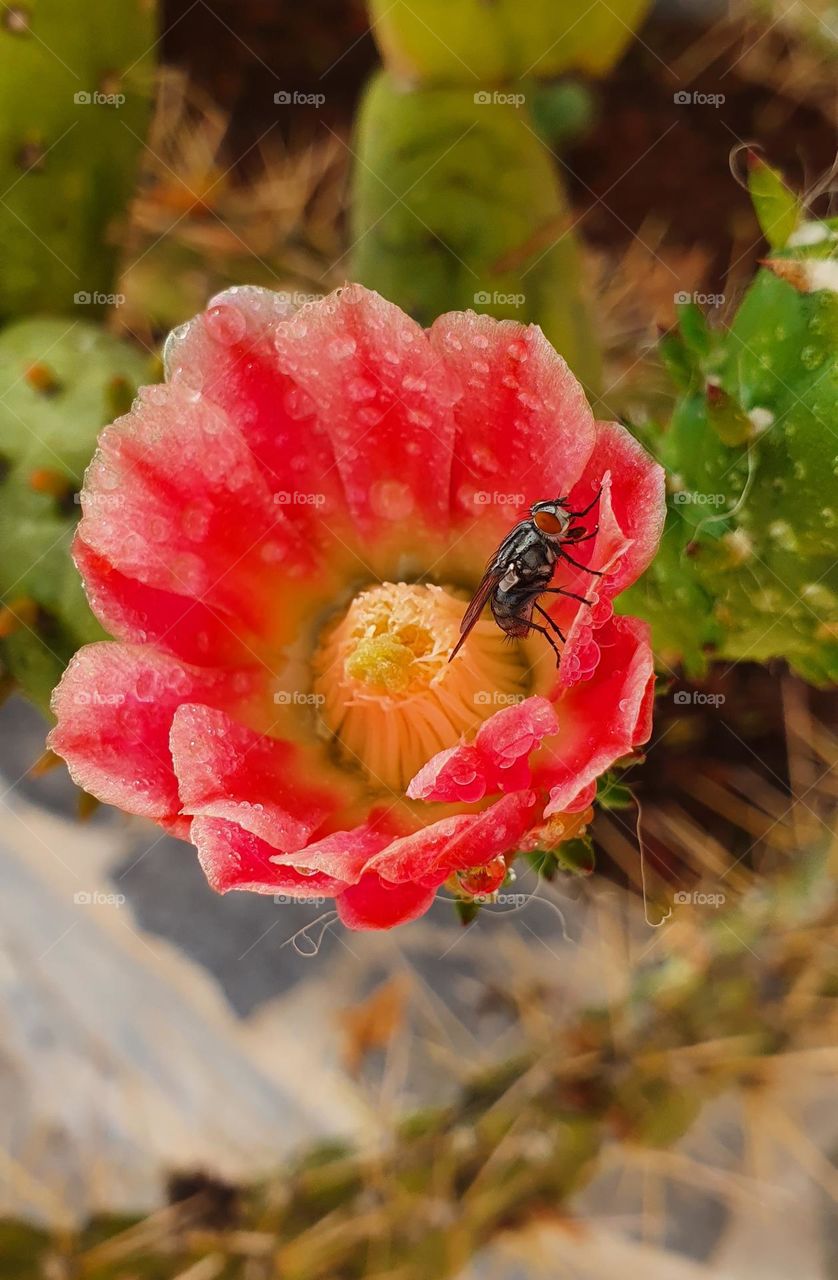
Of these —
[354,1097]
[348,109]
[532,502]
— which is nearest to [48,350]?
[532,502]

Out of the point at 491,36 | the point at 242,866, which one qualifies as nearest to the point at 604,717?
the point at 242,866

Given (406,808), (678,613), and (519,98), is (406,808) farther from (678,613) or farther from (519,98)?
(519,98)

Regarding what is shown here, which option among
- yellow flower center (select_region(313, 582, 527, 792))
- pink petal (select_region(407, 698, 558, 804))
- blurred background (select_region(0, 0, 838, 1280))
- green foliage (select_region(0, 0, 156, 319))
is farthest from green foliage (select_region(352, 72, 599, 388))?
pink petal (select_region(407, 698, 558, 804))

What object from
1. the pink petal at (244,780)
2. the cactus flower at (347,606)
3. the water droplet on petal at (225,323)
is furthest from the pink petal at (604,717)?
the water droplet on petal at (225,323)

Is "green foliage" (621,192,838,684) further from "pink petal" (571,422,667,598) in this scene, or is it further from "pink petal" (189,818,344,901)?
"pink petal" (189,818,344,901)

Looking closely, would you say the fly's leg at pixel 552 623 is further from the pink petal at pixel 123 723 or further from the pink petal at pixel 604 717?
the pink petal at pixel 123 723

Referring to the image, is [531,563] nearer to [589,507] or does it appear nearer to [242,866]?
[589,507]
